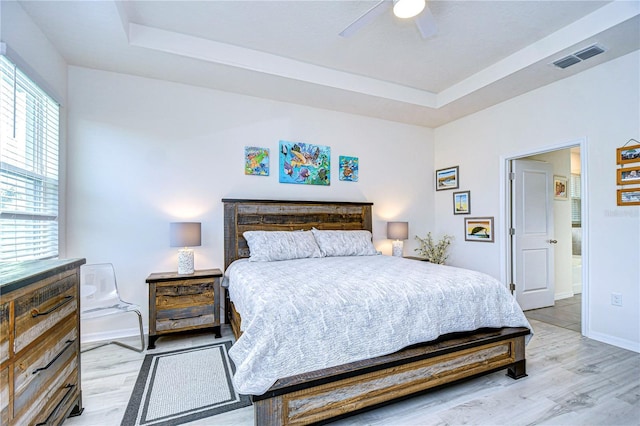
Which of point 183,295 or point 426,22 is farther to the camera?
point 183,295

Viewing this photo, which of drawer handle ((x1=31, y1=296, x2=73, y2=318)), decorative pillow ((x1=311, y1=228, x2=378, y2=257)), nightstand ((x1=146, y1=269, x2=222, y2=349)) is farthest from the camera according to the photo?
decorative pillow ((x1=311, y1=228, x2=378, y2=257))

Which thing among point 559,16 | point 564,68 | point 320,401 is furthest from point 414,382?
point 564,68

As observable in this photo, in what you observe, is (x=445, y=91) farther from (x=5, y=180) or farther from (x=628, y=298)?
(x=5, y=180)

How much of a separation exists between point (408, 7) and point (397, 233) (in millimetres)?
2855

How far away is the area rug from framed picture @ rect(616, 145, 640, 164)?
3863 millimetres

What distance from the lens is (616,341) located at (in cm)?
288

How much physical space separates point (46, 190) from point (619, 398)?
4650 millimetres

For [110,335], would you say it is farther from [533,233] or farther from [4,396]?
[533,233]

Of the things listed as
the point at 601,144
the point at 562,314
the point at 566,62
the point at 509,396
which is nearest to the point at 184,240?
the point at 509,396

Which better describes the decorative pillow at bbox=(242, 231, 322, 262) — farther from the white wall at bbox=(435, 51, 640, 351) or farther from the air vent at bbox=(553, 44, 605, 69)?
the air vent at bbox=(553, 44, 605, 69)

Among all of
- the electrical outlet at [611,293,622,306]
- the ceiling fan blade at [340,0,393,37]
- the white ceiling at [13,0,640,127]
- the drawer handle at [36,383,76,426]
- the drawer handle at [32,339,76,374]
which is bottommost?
the drawer handle at [36,383,76,426]

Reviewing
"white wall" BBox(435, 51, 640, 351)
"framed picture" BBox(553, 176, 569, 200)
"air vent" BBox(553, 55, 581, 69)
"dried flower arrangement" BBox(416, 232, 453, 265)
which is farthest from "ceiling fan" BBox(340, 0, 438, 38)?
"framed picture" BBox(553, 176, 569, 200)

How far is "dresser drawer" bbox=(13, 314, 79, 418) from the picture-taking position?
122cm

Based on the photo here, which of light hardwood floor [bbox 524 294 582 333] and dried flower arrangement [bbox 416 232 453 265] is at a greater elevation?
dried flower arrangement [bbox 416 232 453 265]
